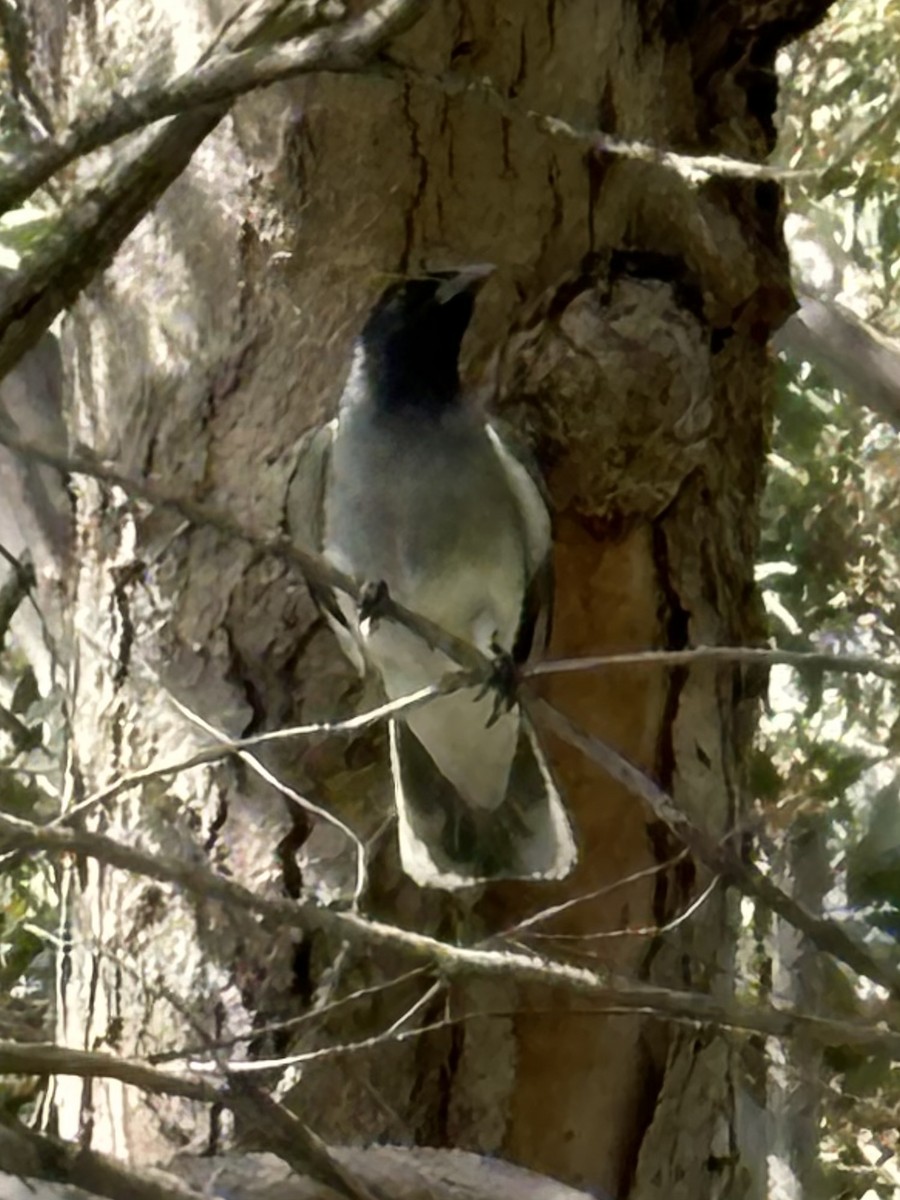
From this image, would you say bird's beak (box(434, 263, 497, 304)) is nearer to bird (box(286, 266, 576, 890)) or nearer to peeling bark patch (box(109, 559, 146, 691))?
bird (box(286, 266, 576, 890))

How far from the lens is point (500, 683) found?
1386mm

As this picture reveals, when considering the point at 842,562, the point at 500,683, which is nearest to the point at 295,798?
the point at 500,683

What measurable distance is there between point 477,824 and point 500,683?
26 centimetres

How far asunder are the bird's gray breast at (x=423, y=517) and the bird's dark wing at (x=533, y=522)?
0.27ft

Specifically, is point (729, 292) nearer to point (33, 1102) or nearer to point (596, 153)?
point (596, 153)

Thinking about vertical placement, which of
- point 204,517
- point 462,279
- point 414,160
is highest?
point 414,160

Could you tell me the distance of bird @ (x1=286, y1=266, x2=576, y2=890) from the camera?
1.50 m

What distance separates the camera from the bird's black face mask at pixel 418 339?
57.2 inches

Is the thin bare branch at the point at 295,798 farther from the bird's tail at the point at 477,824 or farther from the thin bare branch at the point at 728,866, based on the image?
the thin bare branch at the point at 728,866

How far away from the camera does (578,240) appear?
1.47 meters

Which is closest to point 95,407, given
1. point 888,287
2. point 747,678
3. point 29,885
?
point 747,678

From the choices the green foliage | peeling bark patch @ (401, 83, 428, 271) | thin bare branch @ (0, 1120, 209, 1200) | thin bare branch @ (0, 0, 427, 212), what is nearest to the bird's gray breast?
peeling bark patch @ (401, 83, 428, 271)

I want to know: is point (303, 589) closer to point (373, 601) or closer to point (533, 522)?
point (373, 601)

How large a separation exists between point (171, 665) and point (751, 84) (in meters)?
0.90
